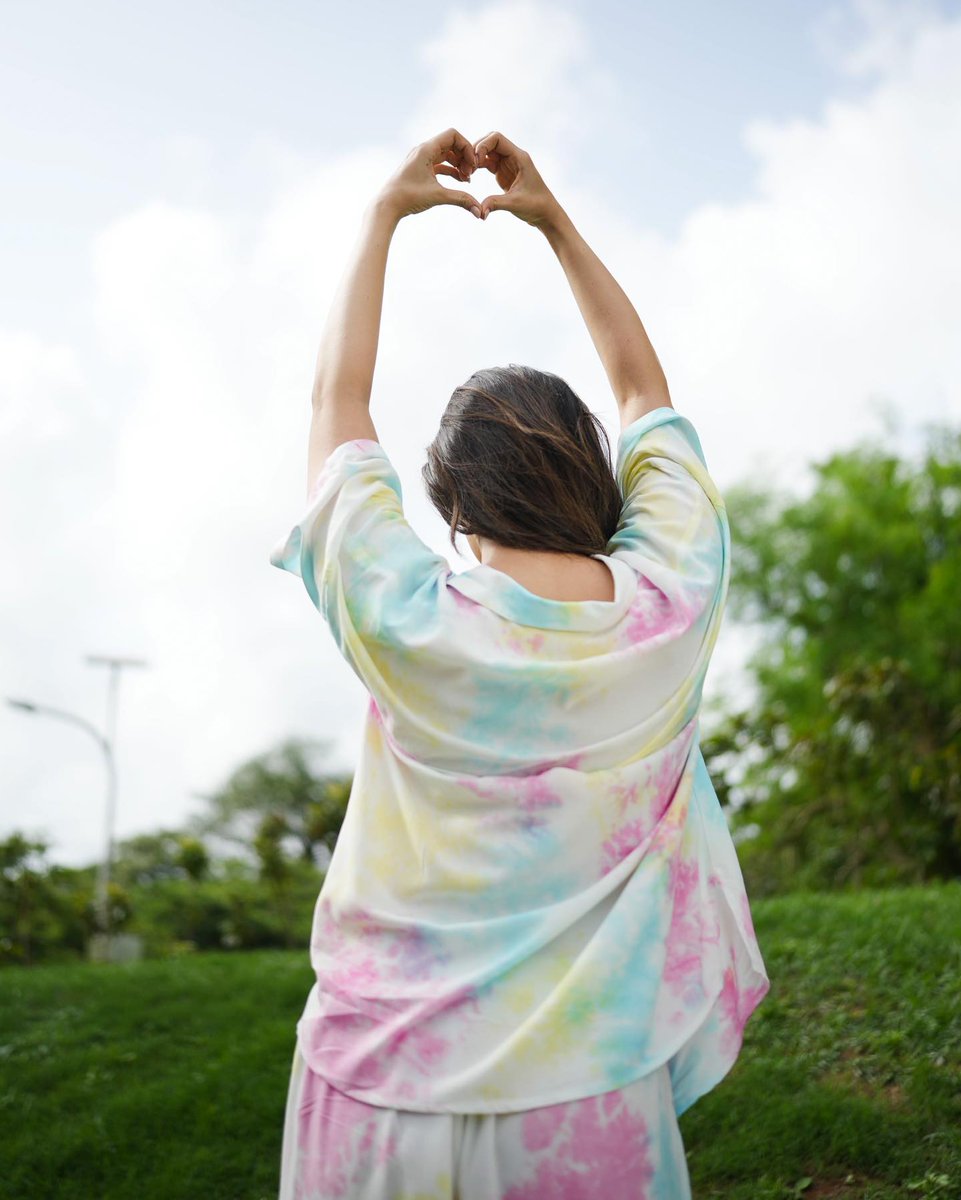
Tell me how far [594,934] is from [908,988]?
3.37 metres

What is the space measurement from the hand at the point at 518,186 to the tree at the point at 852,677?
21.6ft

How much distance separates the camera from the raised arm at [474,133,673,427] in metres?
1.90

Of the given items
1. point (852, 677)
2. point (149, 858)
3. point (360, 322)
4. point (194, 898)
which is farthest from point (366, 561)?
point (149, 858)

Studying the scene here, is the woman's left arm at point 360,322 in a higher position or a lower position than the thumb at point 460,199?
lower

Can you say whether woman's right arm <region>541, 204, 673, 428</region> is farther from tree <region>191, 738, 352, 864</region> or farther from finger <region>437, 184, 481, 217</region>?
tree <region>191, 738, 352, 864</region>

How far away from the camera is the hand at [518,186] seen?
76.5 inches

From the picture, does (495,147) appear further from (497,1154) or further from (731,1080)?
(731,1080)

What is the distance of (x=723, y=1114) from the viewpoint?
364cm

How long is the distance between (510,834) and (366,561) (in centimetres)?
39

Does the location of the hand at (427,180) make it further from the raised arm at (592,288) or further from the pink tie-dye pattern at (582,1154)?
the pink tie-dye pattern at (582,1154)

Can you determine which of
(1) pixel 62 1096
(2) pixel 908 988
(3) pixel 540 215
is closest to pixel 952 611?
(2) pixel 908 988

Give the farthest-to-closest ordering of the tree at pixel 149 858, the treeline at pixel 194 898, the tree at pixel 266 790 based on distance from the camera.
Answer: the tree at pixel 266 790 < the tree at pixel 149 858 < the treeline at pixel 194 898

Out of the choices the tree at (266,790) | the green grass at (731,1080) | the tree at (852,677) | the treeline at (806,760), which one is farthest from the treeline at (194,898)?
the tree at (266,790)

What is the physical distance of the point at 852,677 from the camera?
9250 millimetres
